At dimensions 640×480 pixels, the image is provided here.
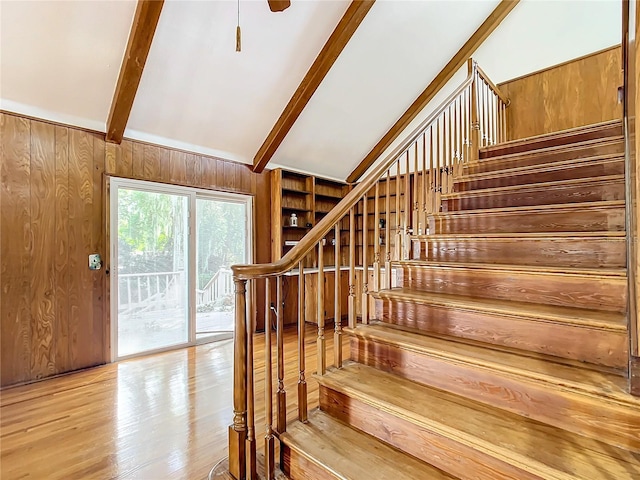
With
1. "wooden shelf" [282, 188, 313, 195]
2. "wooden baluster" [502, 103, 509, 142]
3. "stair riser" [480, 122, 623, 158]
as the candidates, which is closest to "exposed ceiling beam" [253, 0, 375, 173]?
"wooden shelf" [282, 188, 313, 195]

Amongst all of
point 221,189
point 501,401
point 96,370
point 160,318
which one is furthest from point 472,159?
point 96,370

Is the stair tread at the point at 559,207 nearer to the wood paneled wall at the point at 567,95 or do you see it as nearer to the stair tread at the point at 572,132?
the stair tread at the point at 572,132

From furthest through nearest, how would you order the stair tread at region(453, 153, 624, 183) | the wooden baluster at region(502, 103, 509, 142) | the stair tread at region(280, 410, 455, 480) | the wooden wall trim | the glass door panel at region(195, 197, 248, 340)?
the wooden baluster at region(502, 103, 509, 142) → the glass door panel at region(195, 197, 248, 340) → the wooden wall trim → the stair tread at region(453, 153, 624, 183) → the stair tread at region(280, 410, 455, 480)

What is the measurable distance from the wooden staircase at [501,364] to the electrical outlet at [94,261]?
9.24ft

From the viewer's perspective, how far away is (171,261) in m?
3.87

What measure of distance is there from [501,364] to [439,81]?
478 centimetres

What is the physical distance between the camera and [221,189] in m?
4.25

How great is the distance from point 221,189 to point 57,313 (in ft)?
7.18

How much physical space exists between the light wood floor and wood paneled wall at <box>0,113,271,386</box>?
A: 32cm

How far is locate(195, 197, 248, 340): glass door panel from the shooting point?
4.11 meters

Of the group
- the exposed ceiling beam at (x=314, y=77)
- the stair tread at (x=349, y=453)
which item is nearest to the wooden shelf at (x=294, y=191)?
the exposed ceiling beam at (x=314, y=77)

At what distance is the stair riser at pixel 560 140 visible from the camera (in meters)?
2.70

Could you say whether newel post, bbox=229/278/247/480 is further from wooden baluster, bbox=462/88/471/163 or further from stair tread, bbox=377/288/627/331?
wooden baluster, bbox=462/88/471/163

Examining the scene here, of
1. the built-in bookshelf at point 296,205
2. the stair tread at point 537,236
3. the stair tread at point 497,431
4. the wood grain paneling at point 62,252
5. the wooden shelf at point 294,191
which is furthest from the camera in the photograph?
the wooden shelf at point 294,191
